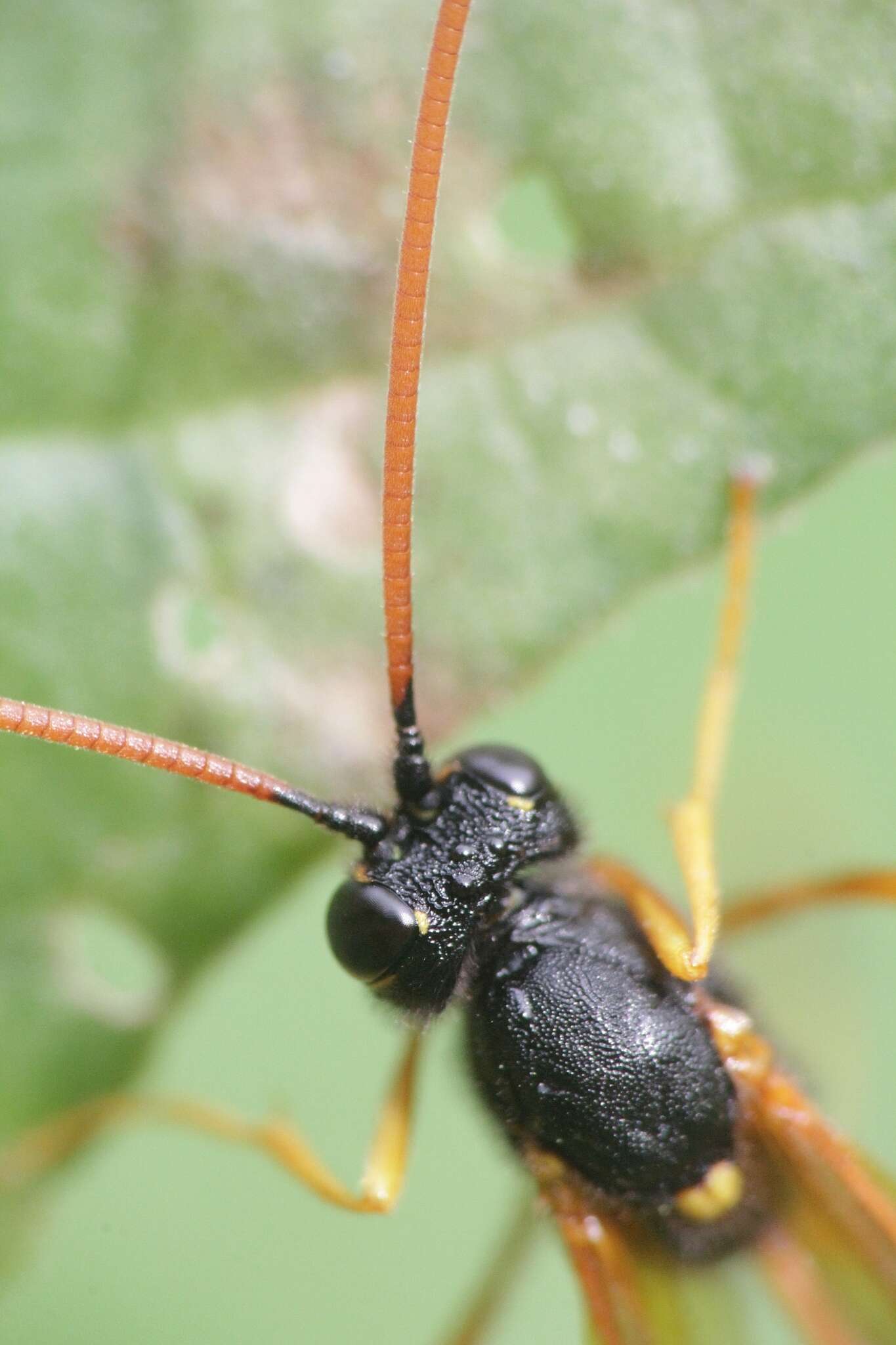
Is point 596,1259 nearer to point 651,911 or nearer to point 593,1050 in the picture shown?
point 593,1050

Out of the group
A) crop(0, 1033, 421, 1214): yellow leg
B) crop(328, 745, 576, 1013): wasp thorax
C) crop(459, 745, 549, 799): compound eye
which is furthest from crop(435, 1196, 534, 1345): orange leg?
crop(459, 745, 549, 799): compound eye

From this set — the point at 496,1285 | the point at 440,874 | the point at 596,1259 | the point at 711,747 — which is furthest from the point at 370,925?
the point at 496,1285

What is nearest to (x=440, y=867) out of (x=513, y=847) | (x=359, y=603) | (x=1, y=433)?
(x=513, y=847)

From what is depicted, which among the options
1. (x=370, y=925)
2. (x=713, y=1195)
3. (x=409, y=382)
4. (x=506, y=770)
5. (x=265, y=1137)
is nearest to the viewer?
(x=409, y=382)

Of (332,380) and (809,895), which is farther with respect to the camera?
(809,895)

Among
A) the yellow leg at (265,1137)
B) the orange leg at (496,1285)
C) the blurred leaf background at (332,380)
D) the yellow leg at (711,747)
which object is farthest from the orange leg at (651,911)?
the orange leg at (496,1285)

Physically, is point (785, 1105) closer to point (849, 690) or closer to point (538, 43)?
point (849, 690)

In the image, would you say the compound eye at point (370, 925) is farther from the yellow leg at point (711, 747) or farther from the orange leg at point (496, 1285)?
the orange leg at point (496, 1285)
